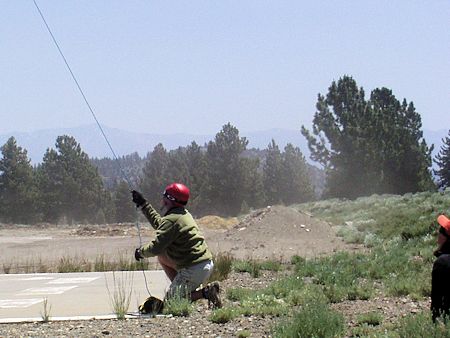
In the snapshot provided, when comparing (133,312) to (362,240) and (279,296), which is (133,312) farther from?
(362,240)

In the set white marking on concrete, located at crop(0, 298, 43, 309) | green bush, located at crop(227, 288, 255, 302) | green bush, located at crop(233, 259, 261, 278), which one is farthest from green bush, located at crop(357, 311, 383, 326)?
green bush, located at crop(233, 259, 261, 278)

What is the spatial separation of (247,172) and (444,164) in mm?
23338

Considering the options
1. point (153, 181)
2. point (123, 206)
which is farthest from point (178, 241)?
point (153, 181)

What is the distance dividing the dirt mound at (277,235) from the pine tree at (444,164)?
49023 mm

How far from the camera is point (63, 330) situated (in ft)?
26.6

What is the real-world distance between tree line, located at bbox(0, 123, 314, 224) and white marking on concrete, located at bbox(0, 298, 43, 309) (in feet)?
180

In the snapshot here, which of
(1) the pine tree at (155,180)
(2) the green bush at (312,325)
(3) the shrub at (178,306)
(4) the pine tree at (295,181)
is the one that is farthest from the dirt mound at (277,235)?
(4) the pine tree at (295,181)

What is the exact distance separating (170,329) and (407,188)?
64240mm

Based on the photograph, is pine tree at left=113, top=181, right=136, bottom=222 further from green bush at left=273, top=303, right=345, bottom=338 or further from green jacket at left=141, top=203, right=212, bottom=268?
green bush at left=273, top=303, right=345, bottom=338

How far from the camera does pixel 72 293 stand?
37.9 feet

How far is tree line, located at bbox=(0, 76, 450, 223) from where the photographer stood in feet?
224

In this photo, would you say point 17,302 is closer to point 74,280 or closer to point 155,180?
point 74,280

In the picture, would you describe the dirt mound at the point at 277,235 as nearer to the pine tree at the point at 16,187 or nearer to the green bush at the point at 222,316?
the green bush at the point at 222,316

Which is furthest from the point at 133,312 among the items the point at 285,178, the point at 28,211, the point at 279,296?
the point at 285,178
